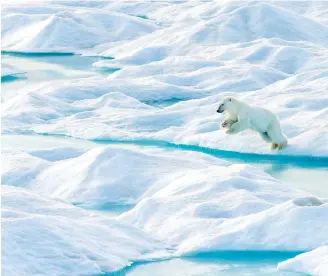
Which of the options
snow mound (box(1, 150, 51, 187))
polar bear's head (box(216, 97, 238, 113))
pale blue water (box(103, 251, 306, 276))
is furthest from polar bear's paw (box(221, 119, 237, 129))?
pale blue water (box(103, 251, 306, 276))

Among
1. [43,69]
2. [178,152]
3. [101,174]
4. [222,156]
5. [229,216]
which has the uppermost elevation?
[229,216]

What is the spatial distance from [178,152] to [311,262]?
4940mm

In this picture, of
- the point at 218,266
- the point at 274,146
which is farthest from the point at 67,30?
the point at 218,266

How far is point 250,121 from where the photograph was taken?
12000mm

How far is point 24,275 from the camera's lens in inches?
278

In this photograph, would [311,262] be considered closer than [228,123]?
Yes

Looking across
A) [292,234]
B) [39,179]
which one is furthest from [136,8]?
[292,234]

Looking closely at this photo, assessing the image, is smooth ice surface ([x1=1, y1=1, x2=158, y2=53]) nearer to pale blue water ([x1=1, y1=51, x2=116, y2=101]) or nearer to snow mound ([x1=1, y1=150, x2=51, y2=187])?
pale blue water ([x1=1, y1=51, x2=116, y2=101])

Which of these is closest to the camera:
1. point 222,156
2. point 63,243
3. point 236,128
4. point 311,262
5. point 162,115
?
point 311,262

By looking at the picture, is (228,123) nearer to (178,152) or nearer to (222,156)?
(222,156)

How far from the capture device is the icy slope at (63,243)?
7.27 metres

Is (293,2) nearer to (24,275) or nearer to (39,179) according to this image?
(39,179)

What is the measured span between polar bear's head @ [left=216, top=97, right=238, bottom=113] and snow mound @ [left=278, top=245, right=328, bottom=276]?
449cm

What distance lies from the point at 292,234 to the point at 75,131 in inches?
259
